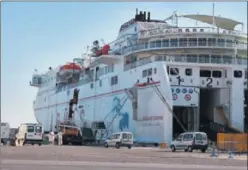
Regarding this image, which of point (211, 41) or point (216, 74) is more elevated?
point (211, 41)

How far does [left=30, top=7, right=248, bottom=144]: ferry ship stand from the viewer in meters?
40.6

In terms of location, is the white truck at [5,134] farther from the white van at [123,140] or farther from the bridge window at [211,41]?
the bridge window at [211,41]

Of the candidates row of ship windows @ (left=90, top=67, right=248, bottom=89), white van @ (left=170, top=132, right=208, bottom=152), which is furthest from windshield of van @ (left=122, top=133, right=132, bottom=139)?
row of ship windows @ (left=90, top=67, right=248, bottom=89)

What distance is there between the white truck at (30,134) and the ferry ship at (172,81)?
814cm

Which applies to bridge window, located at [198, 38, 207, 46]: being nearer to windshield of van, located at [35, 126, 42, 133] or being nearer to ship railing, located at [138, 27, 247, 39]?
ship railing, located at [138, 27, 247, 39]

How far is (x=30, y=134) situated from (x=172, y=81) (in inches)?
488

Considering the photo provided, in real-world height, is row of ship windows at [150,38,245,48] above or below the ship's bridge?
below

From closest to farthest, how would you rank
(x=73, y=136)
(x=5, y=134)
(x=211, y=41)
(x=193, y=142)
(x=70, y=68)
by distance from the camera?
(x=193, y=142), (x=211, y=41), (x=73, y=136), (x=5, y=134), (x=70, y=68)

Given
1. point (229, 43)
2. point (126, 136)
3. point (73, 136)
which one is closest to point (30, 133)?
point (73, 136)

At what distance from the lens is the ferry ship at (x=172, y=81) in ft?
133

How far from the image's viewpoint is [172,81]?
135ft

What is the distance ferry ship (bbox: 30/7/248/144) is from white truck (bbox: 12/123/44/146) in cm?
814

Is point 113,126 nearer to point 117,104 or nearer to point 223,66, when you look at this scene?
point 117,104

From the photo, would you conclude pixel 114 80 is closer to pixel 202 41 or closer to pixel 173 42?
pixel 173 42
